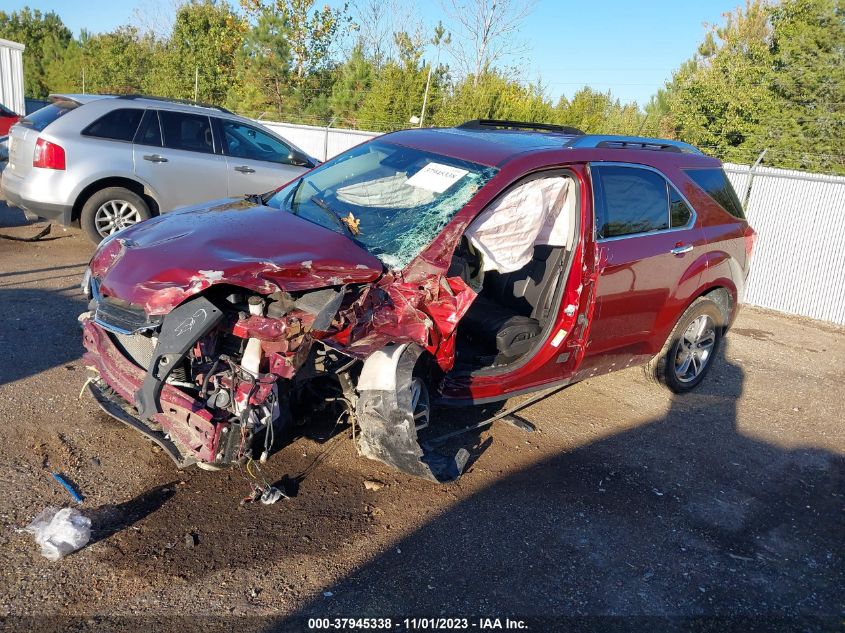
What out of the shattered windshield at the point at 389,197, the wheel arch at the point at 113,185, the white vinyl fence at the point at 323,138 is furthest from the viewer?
the white vinyl fence at the point at 323,138

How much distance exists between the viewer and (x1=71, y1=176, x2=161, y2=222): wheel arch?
7.42m

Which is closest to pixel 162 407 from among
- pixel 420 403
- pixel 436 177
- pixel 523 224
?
pixel 420 403

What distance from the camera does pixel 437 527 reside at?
11.7ft

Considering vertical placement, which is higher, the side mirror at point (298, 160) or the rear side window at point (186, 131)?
the rear side window at point (186, 131)

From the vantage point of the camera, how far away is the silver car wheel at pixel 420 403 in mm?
3668

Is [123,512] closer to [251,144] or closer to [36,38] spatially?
[251,144]

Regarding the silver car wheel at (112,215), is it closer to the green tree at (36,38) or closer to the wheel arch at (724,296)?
the wheel arch at (724,296)

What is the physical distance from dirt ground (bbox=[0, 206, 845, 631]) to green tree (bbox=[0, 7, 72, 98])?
42386 millimetres

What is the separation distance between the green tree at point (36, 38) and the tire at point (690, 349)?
4263cm

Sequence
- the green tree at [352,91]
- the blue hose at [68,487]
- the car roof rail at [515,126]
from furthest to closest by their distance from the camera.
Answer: the green tree at [352,91] < the car roof rail at [515,126] < the blue hose at [68,487]

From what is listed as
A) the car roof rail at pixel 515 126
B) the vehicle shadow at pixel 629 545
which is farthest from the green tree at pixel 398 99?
the vehicle shadow at pixel 629 545

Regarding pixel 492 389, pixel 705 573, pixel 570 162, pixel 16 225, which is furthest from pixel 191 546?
pixel 16 225

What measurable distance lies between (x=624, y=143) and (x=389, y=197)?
185 centimetres

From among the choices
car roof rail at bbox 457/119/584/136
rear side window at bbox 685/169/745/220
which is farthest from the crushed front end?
rear side window at bbox 685/169/745/220
